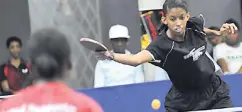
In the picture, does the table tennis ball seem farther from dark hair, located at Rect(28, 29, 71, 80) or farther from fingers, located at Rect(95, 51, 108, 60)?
dark hair, located at Rect(28, 29, 71, 80)

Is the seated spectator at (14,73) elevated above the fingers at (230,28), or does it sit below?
below

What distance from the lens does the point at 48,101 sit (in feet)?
11.8

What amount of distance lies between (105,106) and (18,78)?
1.54 metres

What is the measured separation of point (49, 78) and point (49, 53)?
140 millimetres

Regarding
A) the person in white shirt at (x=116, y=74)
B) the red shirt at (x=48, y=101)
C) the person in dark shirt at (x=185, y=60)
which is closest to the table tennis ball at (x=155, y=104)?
the person in white shirt at (x=116, y=74)

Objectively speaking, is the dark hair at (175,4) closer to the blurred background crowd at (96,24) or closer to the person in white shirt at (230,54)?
the blurred background crowd at (96,24)

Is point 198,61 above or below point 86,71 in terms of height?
above

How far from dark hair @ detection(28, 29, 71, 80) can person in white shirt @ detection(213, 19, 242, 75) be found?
584cm

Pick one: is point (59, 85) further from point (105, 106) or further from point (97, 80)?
point (97, 80)

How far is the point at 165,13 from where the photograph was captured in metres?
6.04

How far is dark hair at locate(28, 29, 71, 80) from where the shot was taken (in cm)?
355

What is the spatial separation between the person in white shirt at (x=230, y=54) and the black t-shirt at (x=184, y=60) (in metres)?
3.11

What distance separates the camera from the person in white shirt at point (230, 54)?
30.3ft

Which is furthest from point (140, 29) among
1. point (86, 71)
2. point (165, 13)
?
point (165, 13)
